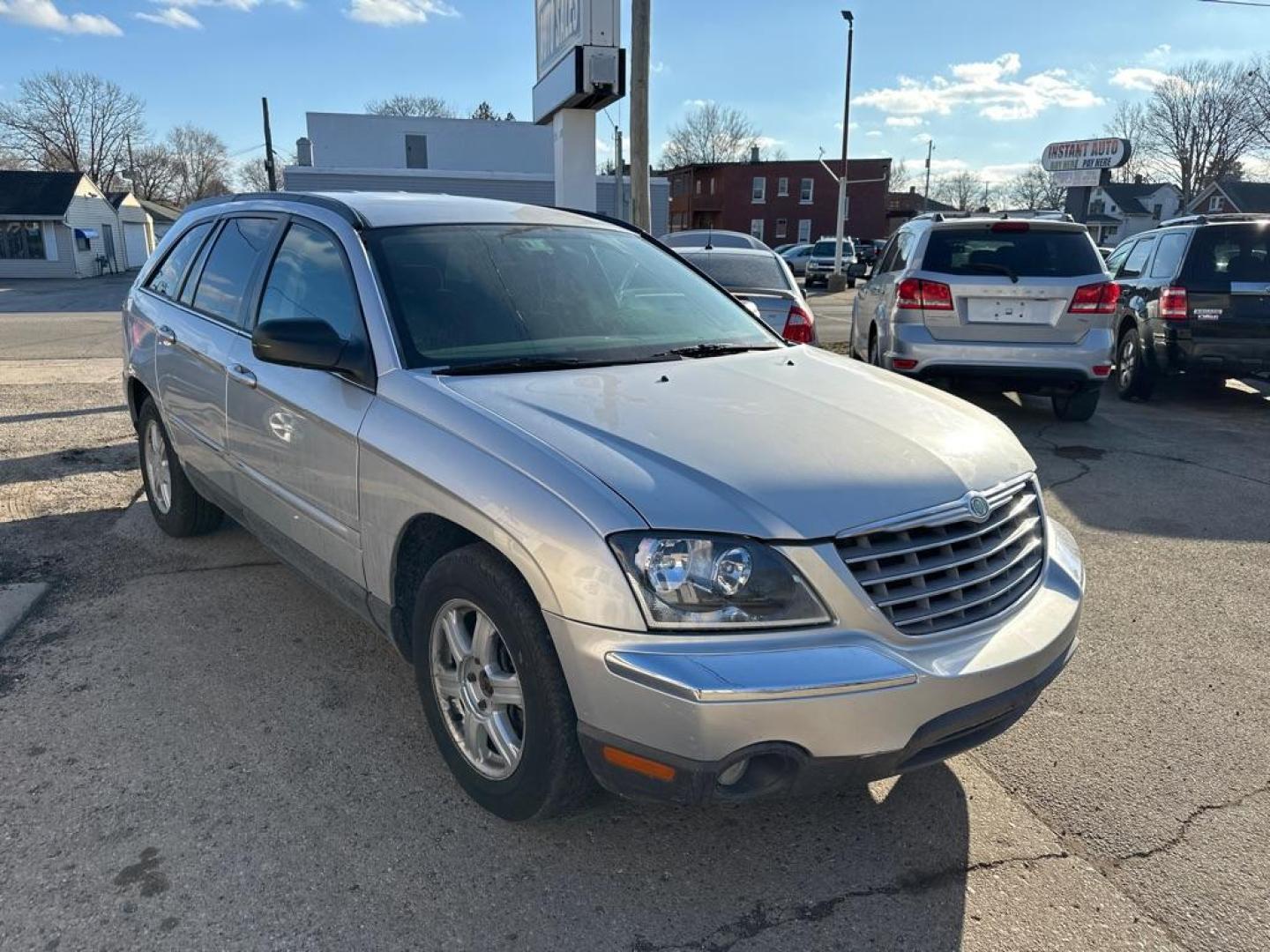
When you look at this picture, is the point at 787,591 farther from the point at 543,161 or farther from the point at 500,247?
the point at 543,161

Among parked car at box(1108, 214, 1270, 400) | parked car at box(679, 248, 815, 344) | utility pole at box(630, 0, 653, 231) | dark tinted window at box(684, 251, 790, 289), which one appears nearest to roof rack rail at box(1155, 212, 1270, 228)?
parked car at box(1108, 214, 1270, 400)

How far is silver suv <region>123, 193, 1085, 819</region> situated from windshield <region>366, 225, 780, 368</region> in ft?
0.04

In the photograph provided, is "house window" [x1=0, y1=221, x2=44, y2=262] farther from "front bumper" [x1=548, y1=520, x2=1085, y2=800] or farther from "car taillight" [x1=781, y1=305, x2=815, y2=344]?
"front bumper" [x1=548, y1=520, x2=1085, y2=800]

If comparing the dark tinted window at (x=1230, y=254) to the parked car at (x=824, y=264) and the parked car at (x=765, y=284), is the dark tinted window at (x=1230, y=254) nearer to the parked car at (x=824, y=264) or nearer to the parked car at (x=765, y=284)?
the parked car at (x=765, y=284)

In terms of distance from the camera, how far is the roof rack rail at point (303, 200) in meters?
3.46

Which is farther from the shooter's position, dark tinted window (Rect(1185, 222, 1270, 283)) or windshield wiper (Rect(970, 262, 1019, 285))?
dark tinted window (Rect(1185, 222, 1270, 283))

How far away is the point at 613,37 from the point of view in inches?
372

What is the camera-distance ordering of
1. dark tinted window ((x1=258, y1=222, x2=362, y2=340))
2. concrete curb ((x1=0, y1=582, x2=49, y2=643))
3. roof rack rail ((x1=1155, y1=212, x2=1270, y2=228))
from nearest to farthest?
1. dark tinted window ((x1=258, y1=222, x2=362, y2=340))
2. concrete curb ((x1=0, y1=582, x2=49, y2=643))
3. roof rack rail ((x1=1155, y1=212, x2=1270, y2=228))

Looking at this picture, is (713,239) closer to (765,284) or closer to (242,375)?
(765,284)

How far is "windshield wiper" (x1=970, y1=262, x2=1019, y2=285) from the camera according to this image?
24.9 ft

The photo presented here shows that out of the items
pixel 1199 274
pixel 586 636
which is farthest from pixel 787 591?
pixel 1199 274

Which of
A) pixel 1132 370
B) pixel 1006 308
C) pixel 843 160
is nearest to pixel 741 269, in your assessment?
pixel 1006 308

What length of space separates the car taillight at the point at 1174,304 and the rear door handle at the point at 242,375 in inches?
337

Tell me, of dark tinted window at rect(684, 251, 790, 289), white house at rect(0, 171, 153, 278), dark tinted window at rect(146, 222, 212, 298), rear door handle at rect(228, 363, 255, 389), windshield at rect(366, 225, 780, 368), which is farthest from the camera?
white house at rect(0, 171, 153, 278)
